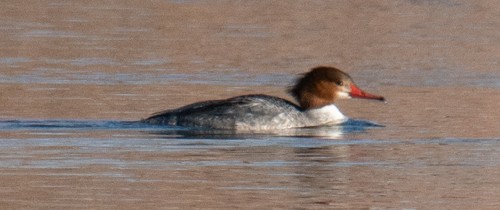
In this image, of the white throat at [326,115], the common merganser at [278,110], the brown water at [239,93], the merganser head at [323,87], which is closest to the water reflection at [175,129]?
the brown water at [239,93]

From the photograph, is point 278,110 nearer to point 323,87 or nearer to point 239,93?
point 323,87

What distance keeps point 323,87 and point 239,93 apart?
1691 mm

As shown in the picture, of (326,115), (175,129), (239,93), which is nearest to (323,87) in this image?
(326,115)

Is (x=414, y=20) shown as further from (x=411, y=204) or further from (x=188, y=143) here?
(x=411, y=204)

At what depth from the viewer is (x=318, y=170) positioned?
1238 cm

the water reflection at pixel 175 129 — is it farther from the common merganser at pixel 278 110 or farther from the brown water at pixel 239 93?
the common merganser at pixel 278 110

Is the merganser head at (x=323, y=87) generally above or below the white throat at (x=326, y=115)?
above

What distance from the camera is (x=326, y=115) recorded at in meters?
16.5

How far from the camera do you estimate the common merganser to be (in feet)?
51.6

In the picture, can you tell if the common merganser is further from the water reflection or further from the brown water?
the brown water

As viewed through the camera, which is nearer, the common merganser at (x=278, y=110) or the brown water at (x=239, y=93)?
the brown water at (x=239, y=93)

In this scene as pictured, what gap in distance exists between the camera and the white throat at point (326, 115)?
16.4 metres

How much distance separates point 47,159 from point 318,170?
2157mm

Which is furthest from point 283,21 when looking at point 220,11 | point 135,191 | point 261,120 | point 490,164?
point 135,191
